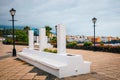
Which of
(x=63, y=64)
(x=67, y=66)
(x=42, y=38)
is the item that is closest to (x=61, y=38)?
(x=63, y=64)

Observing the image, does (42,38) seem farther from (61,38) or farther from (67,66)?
(67,66)

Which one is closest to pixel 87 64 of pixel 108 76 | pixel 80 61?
pixel 80 61

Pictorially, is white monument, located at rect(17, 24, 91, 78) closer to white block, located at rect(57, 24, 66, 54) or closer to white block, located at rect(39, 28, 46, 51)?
white block, located at rect(57, 24, 66, 54)

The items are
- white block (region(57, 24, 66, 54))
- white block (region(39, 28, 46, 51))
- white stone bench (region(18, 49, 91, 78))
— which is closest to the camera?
white stone bench (region(18, 49, 91, 78))

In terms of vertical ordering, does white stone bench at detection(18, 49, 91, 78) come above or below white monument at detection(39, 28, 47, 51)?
below

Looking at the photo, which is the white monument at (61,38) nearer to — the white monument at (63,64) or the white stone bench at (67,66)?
the white monument at (63,64)

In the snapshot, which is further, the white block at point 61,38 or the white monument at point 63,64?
the white block at point 61,38

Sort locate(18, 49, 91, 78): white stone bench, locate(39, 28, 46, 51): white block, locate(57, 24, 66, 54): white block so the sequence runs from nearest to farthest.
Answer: locate(18, 49, 91, 78): white stone bench
locate(57, 24, 66, 54): white block
locate(39, 28, 46, 51): white block

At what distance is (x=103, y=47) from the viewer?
63.6 feet

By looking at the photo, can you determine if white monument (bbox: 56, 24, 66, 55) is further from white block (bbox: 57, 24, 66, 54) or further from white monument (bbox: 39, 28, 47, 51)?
white monument (bbox: 39, 28, 47, 51)

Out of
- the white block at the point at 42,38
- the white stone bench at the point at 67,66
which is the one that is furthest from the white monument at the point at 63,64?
the white block at the point at 42,38

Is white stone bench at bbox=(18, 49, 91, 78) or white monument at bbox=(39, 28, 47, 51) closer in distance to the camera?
white stone bench at bbox=(18, 49, 91, 78)

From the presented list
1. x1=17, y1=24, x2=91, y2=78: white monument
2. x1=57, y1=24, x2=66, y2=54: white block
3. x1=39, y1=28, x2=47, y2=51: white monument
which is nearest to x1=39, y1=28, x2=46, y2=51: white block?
x1=39, y1=28, x2=47, y2=51: white monument

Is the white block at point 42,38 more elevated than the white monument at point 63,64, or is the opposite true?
the white block at point 42,38
